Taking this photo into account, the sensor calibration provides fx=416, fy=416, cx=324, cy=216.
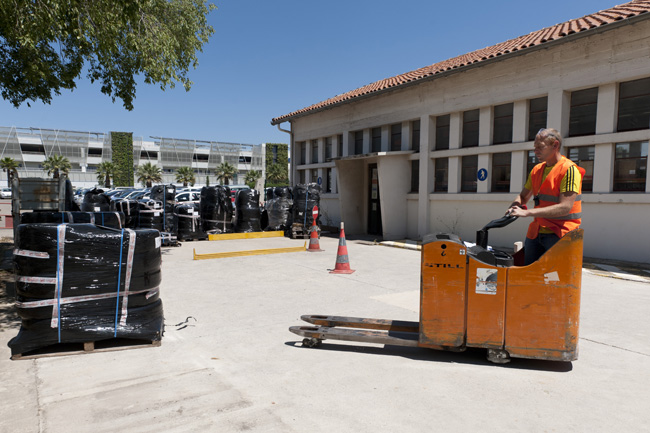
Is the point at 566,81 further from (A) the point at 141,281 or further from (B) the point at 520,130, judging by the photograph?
(A) the point at 141,281

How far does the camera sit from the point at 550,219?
4223 mm

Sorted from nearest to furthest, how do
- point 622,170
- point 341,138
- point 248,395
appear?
point 248,395 < point 622,170 < point 341,138

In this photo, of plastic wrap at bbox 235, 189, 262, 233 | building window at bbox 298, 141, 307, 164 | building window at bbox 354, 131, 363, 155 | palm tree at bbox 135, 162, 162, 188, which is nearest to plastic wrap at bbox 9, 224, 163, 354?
plastic wrap at bbox 235, 189, 262, 233

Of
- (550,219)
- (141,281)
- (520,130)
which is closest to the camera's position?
(550,219)

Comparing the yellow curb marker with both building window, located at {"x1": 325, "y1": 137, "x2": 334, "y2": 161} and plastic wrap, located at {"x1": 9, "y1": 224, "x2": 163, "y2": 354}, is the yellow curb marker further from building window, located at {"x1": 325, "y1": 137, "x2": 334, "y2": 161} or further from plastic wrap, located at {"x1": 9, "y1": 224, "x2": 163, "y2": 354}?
building window, located at {"x1": 325, "y1": 137, "x2": 334, "y2": 161}

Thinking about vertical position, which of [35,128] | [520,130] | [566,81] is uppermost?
[35,128]

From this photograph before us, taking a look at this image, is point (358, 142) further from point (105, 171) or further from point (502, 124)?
point (105, 171)

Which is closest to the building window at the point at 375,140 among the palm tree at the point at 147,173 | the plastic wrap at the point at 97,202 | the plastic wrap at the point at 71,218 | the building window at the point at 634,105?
the building window at the point at 634,105

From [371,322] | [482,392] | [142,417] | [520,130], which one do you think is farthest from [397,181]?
[142,417]

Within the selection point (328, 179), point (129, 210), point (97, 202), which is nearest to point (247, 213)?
point (129, 210)

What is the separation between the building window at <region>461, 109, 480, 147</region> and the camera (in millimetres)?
13094

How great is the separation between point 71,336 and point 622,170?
11.4 metres

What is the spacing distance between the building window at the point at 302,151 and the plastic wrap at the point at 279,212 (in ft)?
19.0

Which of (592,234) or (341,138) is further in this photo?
(341,138)
